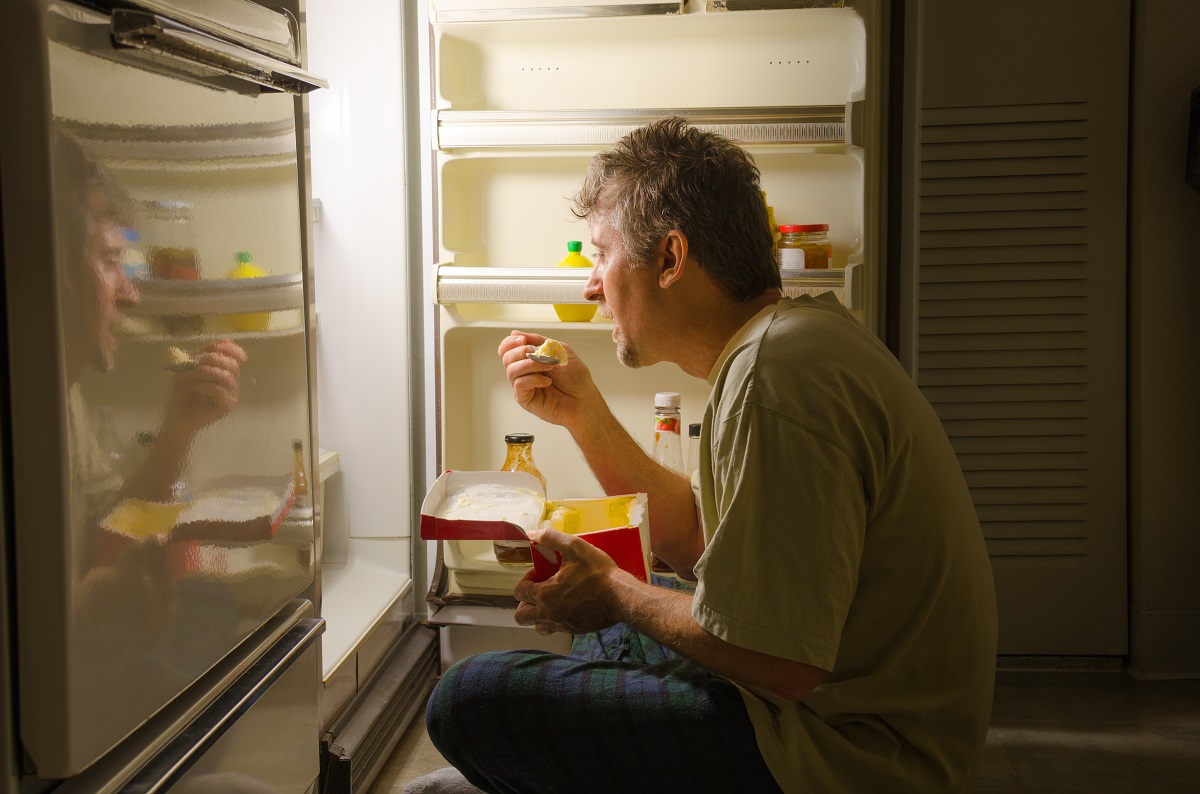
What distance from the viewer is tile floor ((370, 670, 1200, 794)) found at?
170 cm

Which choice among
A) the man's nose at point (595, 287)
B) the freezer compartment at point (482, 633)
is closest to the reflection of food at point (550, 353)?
the man's nose at point (595, 287)

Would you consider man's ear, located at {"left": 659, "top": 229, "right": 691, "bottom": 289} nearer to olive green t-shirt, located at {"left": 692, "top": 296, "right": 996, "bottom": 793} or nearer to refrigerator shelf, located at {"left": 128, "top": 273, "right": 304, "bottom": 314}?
olive green t-shirt, located at {"left": 692, "top": 296, "right": 996, "bottom": 793}

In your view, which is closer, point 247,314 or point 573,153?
point 247,314

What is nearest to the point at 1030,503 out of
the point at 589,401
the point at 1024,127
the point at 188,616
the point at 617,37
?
the point at 1024,127

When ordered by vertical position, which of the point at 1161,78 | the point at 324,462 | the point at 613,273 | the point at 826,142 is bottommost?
the point at 324,462

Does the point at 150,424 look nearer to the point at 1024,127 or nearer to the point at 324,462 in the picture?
the point at 324,462

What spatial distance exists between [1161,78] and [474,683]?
6.18ft

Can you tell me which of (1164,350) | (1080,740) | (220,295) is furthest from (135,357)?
(1164,350)

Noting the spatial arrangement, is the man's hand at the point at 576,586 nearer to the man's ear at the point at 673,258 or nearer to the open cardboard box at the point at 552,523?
the open cardboard box at the point at 552,523

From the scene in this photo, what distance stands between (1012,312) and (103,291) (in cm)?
191

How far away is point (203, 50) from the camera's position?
82 centimetres

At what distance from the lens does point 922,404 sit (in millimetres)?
1064

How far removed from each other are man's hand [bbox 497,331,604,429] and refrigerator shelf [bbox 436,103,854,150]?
51 centimetres

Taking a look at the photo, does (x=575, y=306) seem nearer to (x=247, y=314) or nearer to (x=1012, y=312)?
(x=1012, y=312)
